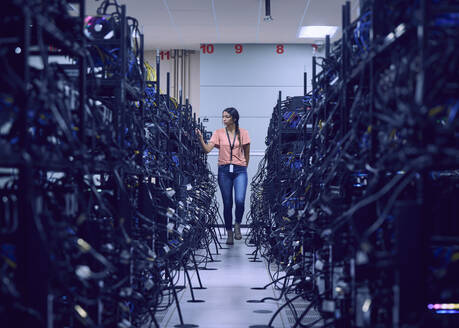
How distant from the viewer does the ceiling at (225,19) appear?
7039 mm

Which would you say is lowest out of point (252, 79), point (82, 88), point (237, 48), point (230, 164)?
point (230, 164)

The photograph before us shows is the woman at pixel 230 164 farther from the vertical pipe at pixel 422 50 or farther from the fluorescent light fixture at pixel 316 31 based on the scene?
the vertical pipe at pixel 422 50

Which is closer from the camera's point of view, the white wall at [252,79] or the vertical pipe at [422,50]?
the vertical pipe at [422,50]

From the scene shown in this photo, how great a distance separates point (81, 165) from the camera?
5.95ft

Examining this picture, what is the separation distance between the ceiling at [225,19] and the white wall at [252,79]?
0.23m

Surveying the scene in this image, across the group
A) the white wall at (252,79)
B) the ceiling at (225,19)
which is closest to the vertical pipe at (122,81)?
the ceiling at (225,19)

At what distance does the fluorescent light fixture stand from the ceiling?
5.2 inches

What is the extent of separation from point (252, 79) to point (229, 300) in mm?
6328

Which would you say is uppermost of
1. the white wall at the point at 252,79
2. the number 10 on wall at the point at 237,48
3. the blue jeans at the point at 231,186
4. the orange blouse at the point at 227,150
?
the number 10 on wall at the point at 237,48

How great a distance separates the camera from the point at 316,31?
27.2ft

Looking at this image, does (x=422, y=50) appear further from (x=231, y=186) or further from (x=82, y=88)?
(x=231, y=186)

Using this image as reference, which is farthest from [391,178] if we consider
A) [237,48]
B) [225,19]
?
[237,48]

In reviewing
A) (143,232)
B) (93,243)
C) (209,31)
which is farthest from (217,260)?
(209,31)

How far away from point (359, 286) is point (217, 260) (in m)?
3.30
